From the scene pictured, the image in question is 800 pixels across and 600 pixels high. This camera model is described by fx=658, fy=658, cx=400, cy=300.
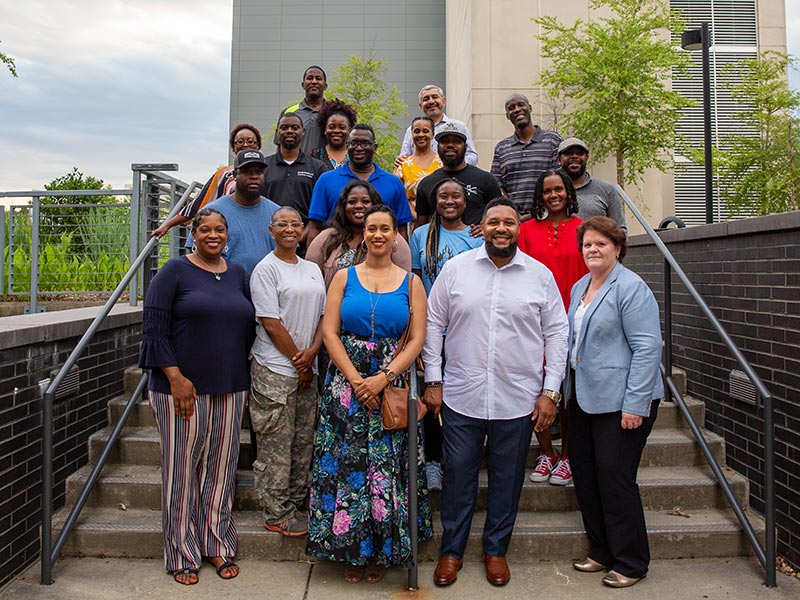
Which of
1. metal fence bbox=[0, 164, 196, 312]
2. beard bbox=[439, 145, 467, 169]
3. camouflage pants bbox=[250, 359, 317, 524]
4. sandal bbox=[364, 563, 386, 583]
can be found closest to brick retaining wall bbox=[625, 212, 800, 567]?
beard bbox=[439, 145, 467, 169]

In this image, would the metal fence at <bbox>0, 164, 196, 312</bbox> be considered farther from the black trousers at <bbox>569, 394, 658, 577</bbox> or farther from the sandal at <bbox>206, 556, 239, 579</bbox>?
the black trousers at <bbox>569, 394, 658, 577</bbox>

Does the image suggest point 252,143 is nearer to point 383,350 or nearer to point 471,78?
point 383,350

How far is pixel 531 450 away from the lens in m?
4.54

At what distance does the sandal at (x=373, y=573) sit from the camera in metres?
3.55

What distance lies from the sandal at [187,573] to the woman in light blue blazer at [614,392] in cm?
216

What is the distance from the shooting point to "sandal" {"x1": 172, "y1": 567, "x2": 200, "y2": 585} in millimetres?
3547

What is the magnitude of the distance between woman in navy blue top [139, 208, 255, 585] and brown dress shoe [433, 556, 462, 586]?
112 centimetres

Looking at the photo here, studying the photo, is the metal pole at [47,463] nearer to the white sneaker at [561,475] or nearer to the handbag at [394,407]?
the handbag at [394,407]

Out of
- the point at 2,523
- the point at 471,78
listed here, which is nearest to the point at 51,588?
the point at 2,523

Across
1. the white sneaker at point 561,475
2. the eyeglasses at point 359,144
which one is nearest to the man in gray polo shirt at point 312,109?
the eyeglasses at point 359,144

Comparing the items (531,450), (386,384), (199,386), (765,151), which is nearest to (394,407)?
(386,384)

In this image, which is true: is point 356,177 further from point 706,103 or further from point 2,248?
point 706,103

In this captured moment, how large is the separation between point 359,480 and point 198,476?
97cm

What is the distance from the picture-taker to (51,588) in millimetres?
3512
